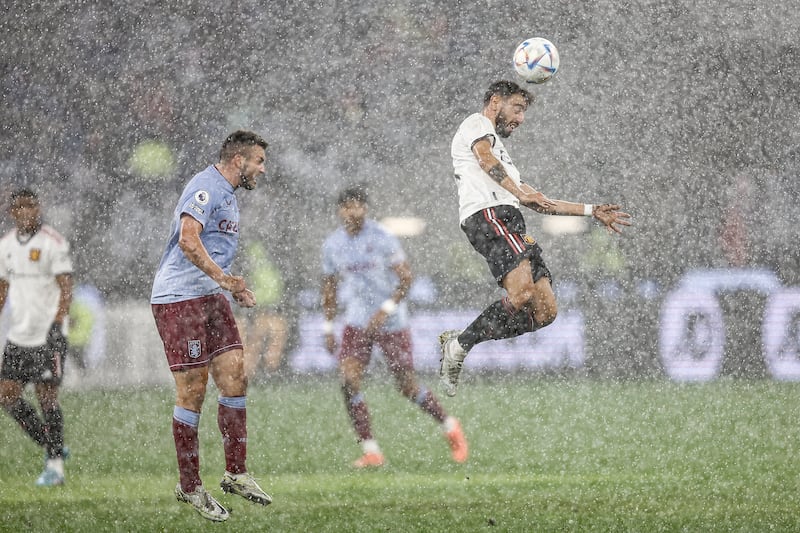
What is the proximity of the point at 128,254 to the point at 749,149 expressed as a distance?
9511mm

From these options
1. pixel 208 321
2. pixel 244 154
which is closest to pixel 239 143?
pixel 244 154

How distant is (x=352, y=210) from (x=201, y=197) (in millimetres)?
2091

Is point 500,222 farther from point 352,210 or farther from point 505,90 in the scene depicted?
point 352,210

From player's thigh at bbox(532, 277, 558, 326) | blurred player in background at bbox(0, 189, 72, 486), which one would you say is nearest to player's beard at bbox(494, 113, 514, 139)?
player's thigh at bbox(532, 277, 558, 326)

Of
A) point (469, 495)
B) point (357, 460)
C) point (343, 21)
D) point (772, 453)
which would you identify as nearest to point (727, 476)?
point (772, 453)

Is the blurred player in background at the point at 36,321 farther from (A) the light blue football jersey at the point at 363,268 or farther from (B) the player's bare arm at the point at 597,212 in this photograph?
(B) the player's bare arm at the point at 597,212

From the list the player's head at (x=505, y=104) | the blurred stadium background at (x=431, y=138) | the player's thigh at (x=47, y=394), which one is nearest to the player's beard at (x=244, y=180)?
the player's head at (x=505, y=104)

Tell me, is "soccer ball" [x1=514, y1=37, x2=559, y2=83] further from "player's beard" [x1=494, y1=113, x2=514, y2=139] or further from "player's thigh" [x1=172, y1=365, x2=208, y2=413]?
"player's thigh" [x1=172, y1=365, x2=208, y2=413]

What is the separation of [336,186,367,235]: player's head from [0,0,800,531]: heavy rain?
2.87 metres

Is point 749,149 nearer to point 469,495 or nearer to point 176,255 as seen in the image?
point 469,495

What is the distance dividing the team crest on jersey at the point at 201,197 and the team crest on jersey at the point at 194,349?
59 cm

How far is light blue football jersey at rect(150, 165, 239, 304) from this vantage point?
447 cm

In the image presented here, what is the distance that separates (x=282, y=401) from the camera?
10789mm

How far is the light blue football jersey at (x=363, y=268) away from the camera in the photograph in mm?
6441
